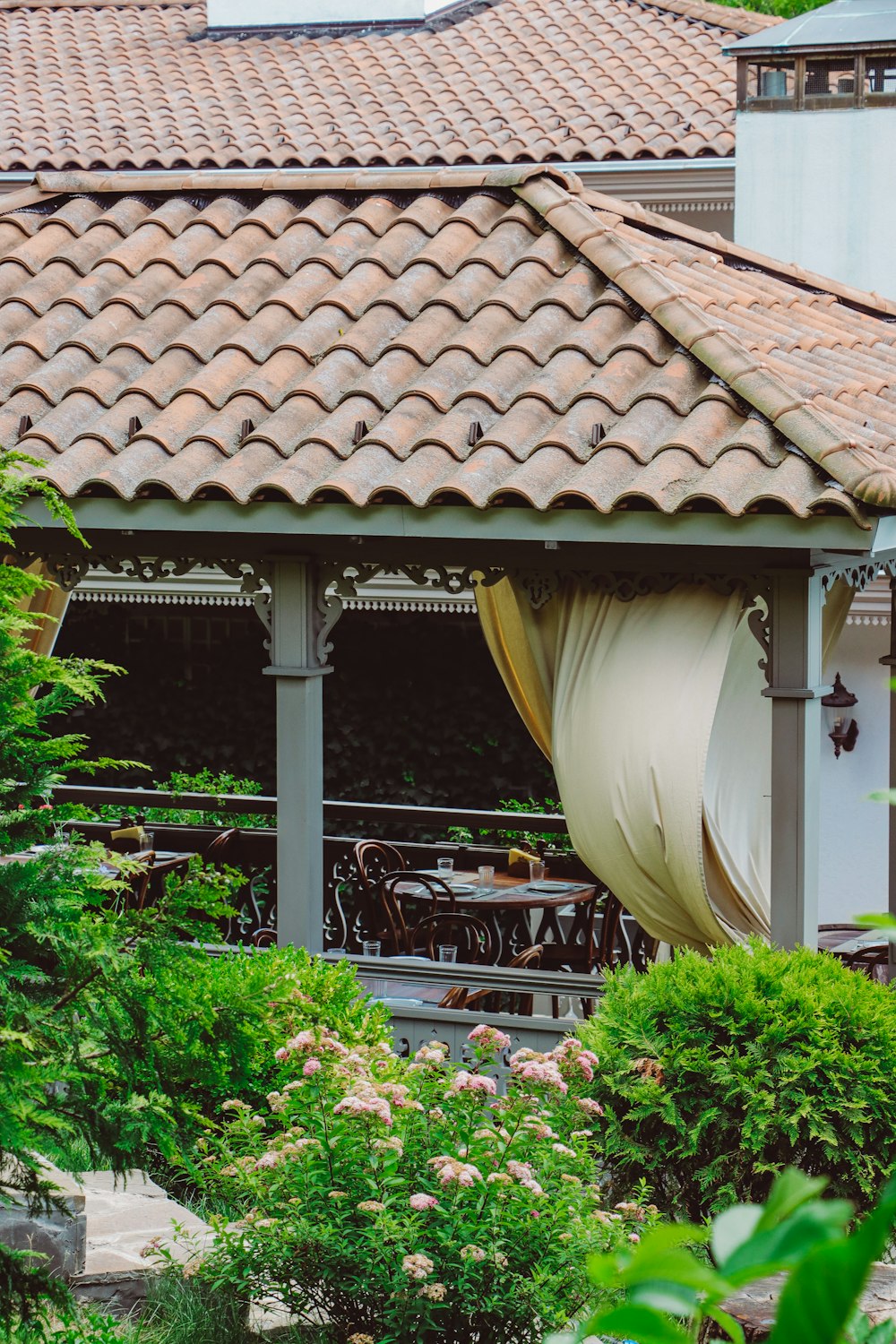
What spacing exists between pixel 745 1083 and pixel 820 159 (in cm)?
890

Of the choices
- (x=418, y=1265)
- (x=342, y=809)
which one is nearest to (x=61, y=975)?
(x=418, y=1265)

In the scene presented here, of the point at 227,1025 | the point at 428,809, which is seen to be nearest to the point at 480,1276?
the point at 227,1025

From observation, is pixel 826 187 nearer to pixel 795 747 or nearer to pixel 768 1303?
pixel 795 747

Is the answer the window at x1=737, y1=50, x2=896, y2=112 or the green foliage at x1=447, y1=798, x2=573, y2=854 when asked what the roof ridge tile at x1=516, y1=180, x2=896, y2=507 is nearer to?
the green foliage at x1=447, y1=798, x2=573, y2=854

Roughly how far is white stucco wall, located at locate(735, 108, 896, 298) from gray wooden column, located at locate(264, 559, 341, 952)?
22.8 ft

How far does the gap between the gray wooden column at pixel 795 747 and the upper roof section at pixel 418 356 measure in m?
0.56

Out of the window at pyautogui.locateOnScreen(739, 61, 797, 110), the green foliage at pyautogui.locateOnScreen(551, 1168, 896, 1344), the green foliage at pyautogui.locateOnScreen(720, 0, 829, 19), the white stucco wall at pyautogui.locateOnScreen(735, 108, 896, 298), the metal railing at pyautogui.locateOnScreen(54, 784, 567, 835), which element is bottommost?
the metal railing at pyautogui.locateOnScreen(54, 784, 567, 835)

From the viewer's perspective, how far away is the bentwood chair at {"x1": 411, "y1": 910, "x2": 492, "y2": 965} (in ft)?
28.4

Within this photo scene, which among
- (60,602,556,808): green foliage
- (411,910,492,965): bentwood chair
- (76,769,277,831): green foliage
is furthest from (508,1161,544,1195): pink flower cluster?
(60,602,556,808): green foliage

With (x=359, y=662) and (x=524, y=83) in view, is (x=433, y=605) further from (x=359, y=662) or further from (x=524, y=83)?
(x=524, y=83)

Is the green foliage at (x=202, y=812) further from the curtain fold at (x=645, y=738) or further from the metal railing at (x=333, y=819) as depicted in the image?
the curtain fold at (x=645, y=738)

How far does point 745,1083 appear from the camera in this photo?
4.98m

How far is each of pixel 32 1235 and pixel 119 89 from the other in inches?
499

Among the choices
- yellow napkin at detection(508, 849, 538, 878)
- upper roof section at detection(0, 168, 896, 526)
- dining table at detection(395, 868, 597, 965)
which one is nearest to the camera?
upper roof section at detection(0, 168, 896, 526)
